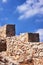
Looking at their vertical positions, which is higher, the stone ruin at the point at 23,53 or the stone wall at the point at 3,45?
the stone wall at the point at 3,45

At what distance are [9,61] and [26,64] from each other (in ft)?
3.40

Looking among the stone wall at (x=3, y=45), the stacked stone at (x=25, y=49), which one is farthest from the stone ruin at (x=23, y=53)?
the stone wall at (x=3, y=45)

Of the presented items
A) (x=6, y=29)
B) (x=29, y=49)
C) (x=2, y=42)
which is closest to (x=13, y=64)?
(x=29, y=49)

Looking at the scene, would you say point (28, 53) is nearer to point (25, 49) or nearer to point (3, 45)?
point (25, 49)

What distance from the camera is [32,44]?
12.0 meters

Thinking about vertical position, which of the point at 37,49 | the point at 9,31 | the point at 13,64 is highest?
the point at 9,31

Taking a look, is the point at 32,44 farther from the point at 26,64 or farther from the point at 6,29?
the point at 6,29

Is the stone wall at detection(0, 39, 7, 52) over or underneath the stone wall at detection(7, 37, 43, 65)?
over

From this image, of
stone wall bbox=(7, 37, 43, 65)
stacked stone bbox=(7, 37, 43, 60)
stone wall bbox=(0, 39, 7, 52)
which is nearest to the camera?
stone wall bbox=(7, 37, 43, 65)

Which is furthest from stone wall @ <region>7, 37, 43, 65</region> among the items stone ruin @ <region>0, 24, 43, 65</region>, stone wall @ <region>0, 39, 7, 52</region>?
stone wall @ <region>0, 39, 7, 52</region>

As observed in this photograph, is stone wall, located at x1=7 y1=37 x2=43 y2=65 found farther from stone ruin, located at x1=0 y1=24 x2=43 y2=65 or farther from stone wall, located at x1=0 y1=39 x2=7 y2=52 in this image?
stone wall, located at x1=0 y1=39 x2=7 y2=52

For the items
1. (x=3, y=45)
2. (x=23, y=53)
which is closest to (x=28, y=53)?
(x=23, y=53)

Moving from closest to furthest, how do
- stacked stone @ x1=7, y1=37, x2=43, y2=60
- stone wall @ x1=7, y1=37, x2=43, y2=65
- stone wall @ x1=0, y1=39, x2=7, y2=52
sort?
stone wall @ x1=7, y1=37, x2=43, y2=65 < stacked stone @ x1=7, y1=37, x2=43, y2=60 < stone wall @ x1=0, y1=39, x2=7, y2=52

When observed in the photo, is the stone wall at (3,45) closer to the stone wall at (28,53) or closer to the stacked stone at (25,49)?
the stacked stone at (25,49)
